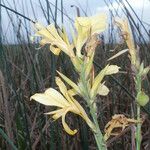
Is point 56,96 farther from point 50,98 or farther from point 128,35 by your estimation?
point 128,35

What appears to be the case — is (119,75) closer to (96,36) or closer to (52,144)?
(52,144)

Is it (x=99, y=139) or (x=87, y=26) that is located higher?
(x=87, y=26)

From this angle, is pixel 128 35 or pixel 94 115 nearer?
pixel 94 115

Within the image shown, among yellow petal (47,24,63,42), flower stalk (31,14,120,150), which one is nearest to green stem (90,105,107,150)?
flower stalk (31,14,120,150)

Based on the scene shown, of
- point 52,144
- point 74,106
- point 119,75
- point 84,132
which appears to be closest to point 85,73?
point 74,106

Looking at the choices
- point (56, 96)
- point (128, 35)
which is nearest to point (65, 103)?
point (56, 96)

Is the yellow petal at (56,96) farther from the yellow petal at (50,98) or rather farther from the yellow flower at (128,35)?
the yellow flower at (128,35)

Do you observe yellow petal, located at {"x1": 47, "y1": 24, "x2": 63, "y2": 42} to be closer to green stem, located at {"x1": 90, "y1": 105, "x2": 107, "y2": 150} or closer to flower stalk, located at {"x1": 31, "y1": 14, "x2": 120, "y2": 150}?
flower stalk, located at {"x1": 31, "y1": 14, "x2": 120, "y2": 150}
